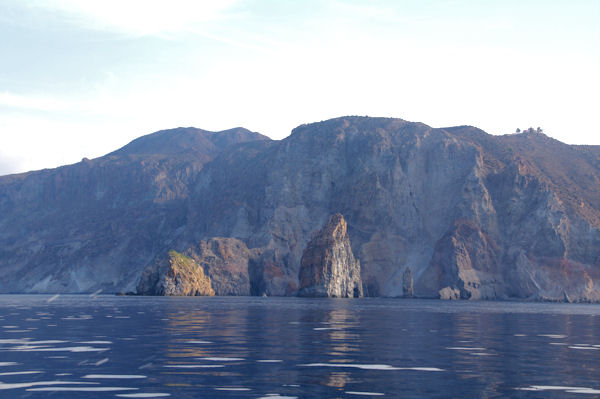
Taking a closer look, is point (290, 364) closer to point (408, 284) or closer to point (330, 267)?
point (330, 267)

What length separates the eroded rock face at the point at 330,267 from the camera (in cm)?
18100

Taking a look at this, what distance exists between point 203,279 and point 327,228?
121ft

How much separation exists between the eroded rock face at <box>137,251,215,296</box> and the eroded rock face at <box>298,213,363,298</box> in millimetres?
27329

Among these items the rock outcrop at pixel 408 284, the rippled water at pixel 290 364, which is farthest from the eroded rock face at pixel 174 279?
the rippled water at pixel 290 364

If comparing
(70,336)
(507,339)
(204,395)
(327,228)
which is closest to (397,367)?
(204,395)

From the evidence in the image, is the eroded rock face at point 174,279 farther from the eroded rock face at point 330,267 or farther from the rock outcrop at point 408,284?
the rock outcrop at point 408,284

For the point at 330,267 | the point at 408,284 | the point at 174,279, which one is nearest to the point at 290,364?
the point at 174,279

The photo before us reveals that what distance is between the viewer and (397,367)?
28125 millimetres

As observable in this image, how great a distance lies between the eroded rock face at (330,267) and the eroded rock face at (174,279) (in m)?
27.3

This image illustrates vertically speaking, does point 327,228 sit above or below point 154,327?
above

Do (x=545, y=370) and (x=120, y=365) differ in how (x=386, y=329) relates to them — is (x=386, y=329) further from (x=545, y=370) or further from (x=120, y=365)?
(x=120, y=365)

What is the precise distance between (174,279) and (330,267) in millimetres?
40684

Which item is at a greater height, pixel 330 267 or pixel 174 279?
pixel 330 267

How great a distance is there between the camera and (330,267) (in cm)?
18238
